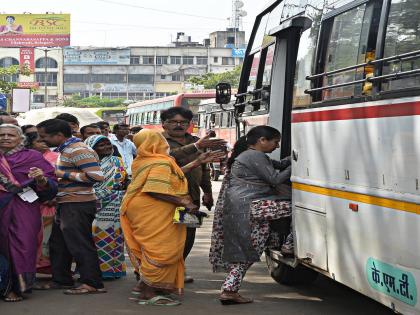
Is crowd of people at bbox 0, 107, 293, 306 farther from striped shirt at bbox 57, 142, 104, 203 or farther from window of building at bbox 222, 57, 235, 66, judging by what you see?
window of building at bbox 222, 57, 235, 66

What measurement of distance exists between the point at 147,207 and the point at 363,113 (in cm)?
264

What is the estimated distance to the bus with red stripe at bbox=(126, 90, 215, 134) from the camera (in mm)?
39781

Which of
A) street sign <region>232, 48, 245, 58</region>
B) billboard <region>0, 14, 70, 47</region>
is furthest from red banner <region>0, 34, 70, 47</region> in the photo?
street sign <region>232, 48, 245, 58</region>

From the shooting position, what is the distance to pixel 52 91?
112625 millimetres

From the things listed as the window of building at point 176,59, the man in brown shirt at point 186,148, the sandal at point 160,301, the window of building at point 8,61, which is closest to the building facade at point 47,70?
the window of building at point 8,61

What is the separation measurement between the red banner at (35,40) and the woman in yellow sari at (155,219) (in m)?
105

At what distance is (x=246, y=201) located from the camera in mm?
8016

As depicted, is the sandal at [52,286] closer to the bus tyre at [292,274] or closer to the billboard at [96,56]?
the bus tyre at [292,274]

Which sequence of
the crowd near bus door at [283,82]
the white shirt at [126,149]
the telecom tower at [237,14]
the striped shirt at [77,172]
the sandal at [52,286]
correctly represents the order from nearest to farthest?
the striped shirt at [77,172]
the crowd near bus door at [283,82]
the sandal at [52,286]
the white shirt at [126,149]
the telecom tower at [237,14]

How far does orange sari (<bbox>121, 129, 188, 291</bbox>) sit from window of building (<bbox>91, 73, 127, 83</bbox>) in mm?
105755

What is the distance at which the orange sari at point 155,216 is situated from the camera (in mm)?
8000

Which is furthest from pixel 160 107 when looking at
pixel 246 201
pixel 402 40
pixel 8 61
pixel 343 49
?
pixel 8 61

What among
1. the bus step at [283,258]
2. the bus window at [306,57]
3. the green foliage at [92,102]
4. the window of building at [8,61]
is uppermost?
the bus window at [306,57]

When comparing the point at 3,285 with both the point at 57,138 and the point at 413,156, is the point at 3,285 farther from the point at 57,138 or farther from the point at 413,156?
the point at 413,156
